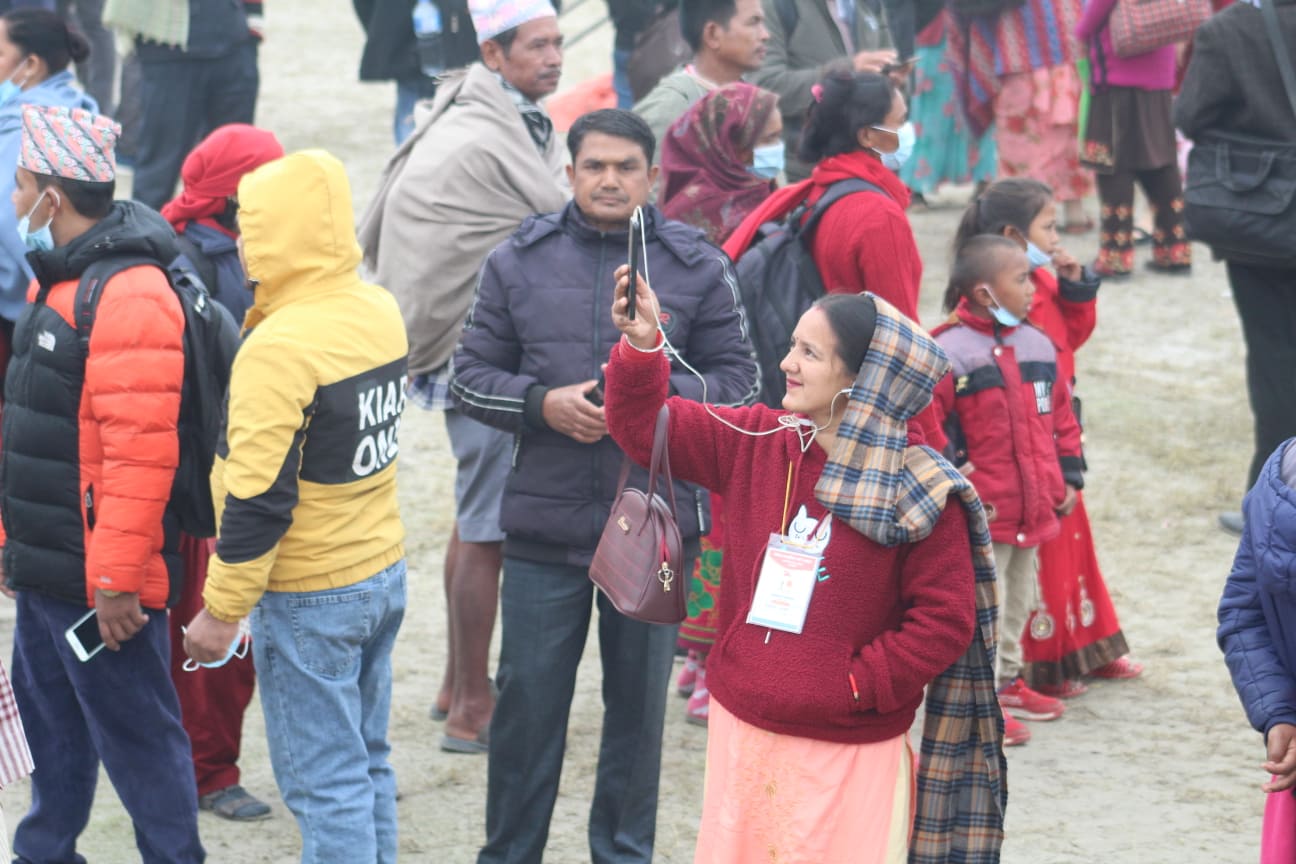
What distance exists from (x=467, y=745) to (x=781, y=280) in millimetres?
1683

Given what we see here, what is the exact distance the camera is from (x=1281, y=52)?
6.11 m

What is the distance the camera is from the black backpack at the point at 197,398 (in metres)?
4.14

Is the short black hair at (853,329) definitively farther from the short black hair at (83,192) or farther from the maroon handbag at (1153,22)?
the maroon handbag at (1153,22)

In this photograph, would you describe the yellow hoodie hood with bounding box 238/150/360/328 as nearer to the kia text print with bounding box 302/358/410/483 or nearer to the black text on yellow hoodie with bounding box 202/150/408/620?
the black text on yellow hoodie with bounding box 202/150/408/620

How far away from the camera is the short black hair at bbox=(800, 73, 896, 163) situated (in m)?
5.02

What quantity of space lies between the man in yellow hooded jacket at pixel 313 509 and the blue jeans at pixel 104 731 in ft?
0.95

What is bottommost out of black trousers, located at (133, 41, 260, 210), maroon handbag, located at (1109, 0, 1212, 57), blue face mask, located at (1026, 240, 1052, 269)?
blue face mask, located at (1026, 240, 1052, 269)

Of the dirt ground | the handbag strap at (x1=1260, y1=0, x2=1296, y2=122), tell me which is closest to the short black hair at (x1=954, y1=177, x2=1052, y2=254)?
the handbag strap at (x1=1260, y1=0, x2=1296, y2=122)

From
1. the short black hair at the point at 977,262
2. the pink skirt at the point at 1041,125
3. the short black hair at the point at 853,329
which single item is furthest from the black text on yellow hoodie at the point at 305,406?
the pink skirt at the point at 1041,125

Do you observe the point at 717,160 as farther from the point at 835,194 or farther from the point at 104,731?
the point at 104,731

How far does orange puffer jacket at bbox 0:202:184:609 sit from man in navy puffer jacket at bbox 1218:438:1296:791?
2.34 metres

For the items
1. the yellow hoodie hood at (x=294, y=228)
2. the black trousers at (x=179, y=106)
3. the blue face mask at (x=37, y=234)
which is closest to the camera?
the yellow hoodie hood at (x=294, y=228)

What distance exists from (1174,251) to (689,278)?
6.68 meters

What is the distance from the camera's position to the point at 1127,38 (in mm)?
9281
